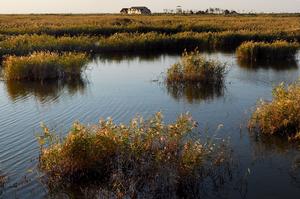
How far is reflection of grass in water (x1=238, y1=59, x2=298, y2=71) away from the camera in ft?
88.4

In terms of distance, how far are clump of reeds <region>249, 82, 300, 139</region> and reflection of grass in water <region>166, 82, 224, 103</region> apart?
17.0ft

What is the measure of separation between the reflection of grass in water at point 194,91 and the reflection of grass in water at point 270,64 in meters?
6.95

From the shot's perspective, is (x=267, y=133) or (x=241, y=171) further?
(x=267, y=133)

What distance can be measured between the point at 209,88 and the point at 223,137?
7.63m

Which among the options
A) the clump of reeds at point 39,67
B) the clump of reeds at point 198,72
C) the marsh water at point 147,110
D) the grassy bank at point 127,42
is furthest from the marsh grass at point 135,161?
the grassy bank at point 127,42

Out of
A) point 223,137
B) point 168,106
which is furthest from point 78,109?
point 223,137

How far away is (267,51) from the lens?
30.3 metres

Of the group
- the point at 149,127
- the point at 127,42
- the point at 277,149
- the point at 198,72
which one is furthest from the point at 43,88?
the point at 127,42

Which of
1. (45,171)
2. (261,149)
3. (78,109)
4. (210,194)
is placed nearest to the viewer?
(210,194)

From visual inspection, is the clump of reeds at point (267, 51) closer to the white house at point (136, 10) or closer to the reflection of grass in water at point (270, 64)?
the reflection of grass in water at point (270, 64)

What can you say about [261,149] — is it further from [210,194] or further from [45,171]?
[45,171]

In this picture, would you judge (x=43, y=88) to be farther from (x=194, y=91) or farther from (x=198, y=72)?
(x=198, y=72)

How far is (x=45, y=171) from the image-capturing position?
32.4 ft

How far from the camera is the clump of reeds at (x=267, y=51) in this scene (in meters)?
30.2
